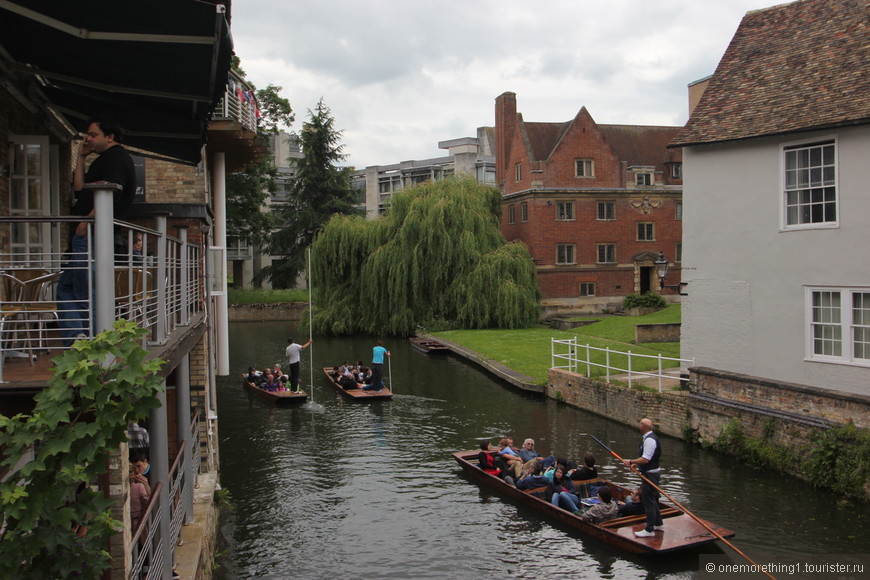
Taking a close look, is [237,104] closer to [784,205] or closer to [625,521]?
[625,521]

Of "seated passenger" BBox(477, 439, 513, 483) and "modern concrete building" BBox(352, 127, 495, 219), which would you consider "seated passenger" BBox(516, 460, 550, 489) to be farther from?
"modern concrete building" BBox(352, 127, 495, 219)

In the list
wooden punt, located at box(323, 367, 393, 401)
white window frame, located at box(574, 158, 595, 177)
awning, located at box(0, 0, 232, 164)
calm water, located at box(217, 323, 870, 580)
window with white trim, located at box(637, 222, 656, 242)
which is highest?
white window frame, located at box(574, 158, 595, 177)

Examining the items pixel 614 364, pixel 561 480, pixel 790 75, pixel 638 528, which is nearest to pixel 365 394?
pixel 614 364

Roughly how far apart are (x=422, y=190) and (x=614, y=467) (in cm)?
2477

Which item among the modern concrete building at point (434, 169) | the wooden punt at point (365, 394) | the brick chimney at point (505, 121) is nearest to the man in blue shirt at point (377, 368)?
the wooden punt at point (365, 394)

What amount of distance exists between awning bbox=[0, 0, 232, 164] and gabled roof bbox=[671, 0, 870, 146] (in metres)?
11.5

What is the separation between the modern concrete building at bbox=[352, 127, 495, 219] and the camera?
6281 centimetres

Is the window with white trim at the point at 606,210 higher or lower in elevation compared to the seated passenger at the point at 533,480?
higher

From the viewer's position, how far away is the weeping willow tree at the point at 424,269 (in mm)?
35656

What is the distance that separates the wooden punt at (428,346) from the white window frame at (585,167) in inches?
594

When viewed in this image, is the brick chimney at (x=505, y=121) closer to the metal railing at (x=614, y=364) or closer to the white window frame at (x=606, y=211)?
the white window frame at (x=606, y=211)

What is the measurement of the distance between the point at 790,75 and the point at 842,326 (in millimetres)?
5394

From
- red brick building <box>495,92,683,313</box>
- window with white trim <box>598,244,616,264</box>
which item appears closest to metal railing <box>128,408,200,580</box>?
red brick building <box>495,92,683,313</box>

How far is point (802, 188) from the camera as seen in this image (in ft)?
48.6
